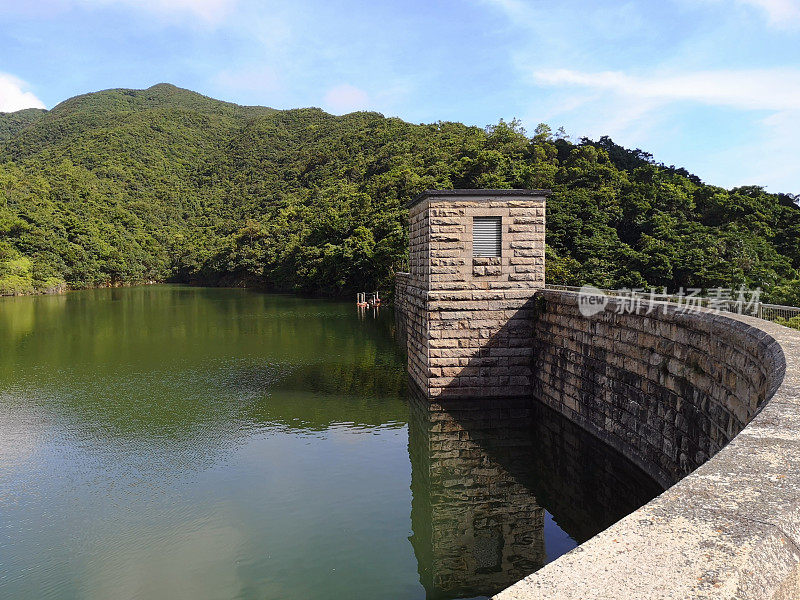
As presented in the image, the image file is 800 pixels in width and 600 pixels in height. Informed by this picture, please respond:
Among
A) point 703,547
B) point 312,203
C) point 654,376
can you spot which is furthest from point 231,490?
point 312,203

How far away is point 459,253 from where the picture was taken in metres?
13.6

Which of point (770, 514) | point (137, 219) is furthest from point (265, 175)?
point (770, 514)

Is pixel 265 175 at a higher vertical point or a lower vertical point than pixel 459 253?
higher

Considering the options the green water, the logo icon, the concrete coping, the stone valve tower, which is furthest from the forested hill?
the concrete coping

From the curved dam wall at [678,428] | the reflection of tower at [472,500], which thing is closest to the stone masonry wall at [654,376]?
the curved dam wall at [678,428]

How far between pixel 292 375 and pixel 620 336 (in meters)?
10.4

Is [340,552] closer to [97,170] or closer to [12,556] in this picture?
[12,556]

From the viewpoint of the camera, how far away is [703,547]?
2.16m

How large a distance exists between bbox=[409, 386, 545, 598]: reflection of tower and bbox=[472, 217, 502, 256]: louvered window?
11.2ft

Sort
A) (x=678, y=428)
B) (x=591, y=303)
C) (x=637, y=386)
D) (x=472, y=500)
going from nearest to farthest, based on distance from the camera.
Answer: (x=678, y=428) → (x=472, y=500) → (x=637, y=386) → (x=591, y=303)

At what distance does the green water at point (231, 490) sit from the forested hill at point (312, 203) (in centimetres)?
1330

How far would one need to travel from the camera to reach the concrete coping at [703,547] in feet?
6.51

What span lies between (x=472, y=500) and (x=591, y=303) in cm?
446

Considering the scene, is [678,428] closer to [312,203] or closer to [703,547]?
[703,547]
